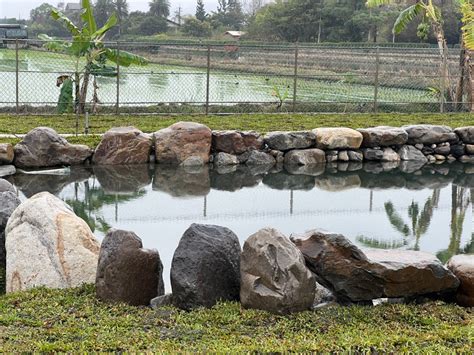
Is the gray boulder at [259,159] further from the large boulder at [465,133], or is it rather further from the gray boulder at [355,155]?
the large boulder at [465,133]

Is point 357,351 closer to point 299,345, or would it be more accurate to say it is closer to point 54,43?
point 299,345

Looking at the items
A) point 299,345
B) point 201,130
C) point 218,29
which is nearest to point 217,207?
point 201,130

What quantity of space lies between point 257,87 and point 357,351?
2769 centimetres

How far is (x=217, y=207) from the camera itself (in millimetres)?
12805

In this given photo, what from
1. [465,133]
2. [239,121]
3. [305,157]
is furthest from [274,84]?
[305,157]

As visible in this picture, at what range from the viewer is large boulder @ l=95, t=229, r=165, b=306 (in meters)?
7.30

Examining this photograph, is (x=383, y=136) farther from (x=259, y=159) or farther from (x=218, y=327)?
(x=218, y=327)

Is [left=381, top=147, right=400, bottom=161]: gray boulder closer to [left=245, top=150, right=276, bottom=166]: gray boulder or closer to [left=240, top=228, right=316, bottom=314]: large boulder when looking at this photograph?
[left=245, top=150, right=276, bottom=166]: gray boulder

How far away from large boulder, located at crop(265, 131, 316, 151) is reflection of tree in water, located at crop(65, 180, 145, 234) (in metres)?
3.86

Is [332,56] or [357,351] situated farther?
[332,56]

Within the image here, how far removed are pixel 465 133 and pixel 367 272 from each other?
1203 cm

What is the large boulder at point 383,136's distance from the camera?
58.2 feet

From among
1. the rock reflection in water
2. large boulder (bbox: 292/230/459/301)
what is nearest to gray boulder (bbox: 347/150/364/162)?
the rock reflection in water

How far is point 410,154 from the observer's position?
714 inches
